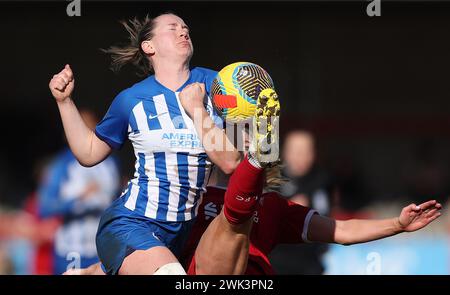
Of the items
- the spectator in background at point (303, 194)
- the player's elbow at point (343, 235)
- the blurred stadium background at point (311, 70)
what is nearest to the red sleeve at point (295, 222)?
the player's elbow at point (343, 235)

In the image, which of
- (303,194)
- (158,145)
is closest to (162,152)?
(158,145)

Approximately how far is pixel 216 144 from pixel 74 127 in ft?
2.73

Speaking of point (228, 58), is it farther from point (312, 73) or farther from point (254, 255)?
point (254, 255)

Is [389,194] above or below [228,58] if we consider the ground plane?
below

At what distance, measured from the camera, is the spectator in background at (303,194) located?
6.63 metres

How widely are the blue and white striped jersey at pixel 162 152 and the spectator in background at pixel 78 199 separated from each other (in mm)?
2668

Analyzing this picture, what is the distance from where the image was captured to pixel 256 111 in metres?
3.65

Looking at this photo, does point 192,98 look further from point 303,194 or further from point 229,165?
point 303,194

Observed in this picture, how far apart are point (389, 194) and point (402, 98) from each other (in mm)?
2144

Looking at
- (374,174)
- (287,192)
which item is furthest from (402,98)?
(287,192)

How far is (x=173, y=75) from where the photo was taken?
433 centimetres
